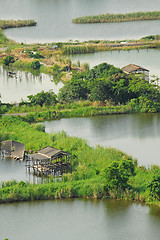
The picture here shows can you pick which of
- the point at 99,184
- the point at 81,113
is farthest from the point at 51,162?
the point at 81,113

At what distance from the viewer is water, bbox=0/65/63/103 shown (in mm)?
39969

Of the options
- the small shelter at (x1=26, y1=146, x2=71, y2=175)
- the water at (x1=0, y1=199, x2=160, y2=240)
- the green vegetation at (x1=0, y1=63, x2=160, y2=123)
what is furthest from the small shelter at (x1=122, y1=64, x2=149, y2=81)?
the water at (x1=0, y1=199, x2=160, y2=240)

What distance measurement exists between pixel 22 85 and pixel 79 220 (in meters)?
23.7

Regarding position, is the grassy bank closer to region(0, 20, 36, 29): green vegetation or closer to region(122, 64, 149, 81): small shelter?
region(122, 64, 149, 81): small shelter

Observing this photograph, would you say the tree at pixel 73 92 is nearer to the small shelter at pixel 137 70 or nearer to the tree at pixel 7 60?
the small shelter at pixel 137 70

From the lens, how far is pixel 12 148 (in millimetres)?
27172

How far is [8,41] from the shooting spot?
58.7 metres

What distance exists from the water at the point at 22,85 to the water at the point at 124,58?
15.4 ft

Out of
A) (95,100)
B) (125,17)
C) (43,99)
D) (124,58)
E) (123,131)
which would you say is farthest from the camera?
(125,17)

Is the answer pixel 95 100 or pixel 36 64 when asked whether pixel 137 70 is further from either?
pixel 36 64

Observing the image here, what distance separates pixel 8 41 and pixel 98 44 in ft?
32.5

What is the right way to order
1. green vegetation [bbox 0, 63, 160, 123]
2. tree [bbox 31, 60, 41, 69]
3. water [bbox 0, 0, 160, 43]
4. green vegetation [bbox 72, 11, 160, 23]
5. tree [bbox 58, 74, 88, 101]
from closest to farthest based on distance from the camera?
green vegetation [bbox 0, 63, 160, 123]
tree [bbox 58, 74, 88, 101]
tree [bbox 31, 60, 41, 69]
water [bbox 0, 0, 160, 43]
green vegetation [bbox 72, 11, 160, 23]

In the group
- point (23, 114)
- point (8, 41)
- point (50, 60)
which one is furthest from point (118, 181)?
point (8, 41)

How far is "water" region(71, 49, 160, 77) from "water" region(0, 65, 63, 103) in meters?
4.70
